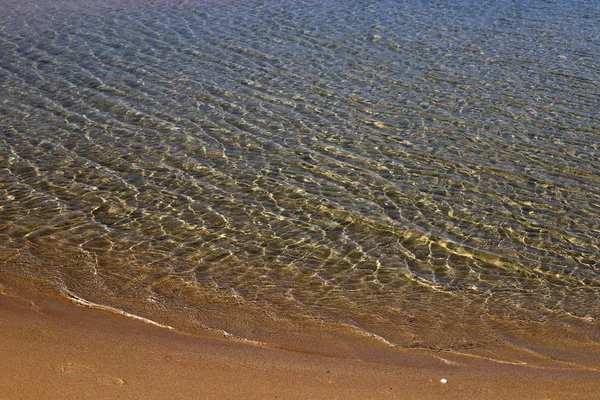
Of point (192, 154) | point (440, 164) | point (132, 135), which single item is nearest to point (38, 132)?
point (132, 135)

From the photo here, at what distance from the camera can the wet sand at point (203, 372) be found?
5.17 meters

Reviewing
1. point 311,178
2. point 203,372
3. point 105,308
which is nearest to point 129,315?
point 105,308

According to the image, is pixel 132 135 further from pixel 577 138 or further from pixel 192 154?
pixel 577 138

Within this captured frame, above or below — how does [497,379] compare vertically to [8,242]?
above

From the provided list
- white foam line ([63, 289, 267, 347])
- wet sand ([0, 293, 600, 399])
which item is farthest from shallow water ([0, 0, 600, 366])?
wet sand ([0, 293, 600, 399])

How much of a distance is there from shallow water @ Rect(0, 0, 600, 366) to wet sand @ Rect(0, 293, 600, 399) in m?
0.40

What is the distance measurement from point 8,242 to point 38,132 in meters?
3.20

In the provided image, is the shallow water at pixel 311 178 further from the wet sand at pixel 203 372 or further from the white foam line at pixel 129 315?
the wet sand at pixel 203 372

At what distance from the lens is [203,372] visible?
17.9 ft

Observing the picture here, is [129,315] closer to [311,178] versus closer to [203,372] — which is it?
[203,372]

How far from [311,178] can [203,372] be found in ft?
13.3

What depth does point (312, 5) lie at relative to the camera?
60.6ft

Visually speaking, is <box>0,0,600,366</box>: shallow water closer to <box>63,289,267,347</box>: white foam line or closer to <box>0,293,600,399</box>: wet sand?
<box>63,289,267,347</box>: white foam line

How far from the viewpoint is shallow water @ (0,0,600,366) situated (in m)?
6.75
